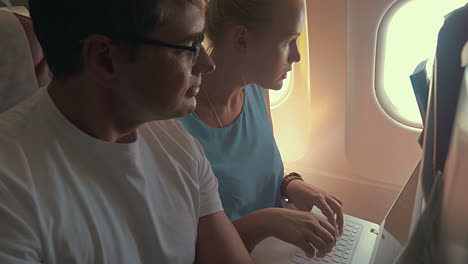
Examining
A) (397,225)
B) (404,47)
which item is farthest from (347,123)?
(397,225)

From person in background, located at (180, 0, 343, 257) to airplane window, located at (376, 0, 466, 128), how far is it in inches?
19.6

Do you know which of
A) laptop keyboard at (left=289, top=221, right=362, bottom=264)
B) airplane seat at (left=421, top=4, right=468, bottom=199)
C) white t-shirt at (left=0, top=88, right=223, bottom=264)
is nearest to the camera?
airplane seat at (left=421, top=4, right=468, bottom=199)

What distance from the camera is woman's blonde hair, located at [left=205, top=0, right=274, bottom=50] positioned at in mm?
985

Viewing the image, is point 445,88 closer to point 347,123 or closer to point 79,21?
point 79,21

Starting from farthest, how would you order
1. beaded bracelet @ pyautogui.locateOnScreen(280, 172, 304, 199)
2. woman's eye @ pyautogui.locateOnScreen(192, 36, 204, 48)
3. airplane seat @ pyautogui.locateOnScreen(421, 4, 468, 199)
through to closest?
beaded bracelet @ pyautogui.locateOnScreen(280, 172, 304, 199)
woman's eye @ pyautogui.locateOnScreen(192, 36, 204, 48)
airplane seat @ pyautogui.locateOnScreen(421, 4, 468, 199)

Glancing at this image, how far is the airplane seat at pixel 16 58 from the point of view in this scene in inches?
30.1

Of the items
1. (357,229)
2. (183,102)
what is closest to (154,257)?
(183,102)

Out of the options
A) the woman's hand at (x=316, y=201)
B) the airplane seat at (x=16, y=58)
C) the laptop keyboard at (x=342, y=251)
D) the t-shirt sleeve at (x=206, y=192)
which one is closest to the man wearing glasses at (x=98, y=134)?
the t-shirt sleeve at (x=206, y=192)

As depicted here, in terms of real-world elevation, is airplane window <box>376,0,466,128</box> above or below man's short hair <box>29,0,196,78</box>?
below

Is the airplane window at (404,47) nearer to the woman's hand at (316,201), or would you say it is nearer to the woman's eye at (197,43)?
the woman's hand at (316,201)

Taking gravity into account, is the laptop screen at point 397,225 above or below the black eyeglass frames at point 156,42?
below

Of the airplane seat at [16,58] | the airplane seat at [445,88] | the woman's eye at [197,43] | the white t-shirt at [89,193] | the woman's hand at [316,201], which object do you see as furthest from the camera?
the woman's hand at [316,201]

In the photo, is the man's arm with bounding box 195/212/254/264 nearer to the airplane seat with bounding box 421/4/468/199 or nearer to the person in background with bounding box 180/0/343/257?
the person in background with bounding box 180/0/343/257

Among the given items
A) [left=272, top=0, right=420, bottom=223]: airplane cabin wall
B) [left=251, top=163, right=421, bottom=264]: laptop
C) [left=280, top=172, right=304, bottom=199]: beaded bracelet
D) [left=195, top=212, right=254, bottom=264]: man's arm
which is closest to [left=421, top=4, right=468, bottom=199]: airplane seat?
[left=251, top=163, right=421, bottom=264]: laptop
